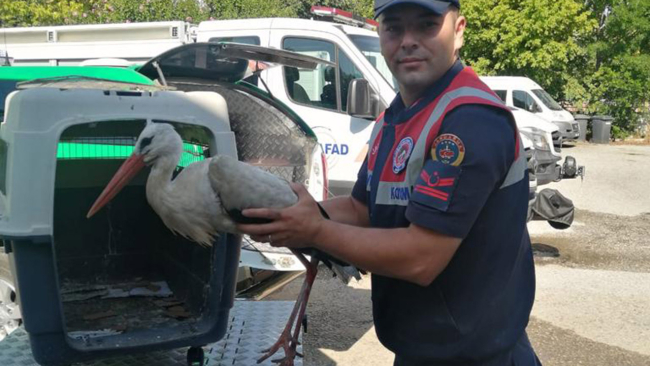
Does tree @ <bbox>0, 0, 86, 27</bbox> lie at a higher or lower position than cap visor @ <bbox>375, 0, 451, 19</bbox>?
lower

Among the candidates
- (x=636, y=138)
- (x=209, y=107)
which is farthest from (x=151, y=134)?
(x=636, y=138)

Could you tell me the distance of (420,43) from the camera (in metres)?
2.08

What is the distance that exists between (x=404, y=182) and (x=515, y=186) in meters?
0.35

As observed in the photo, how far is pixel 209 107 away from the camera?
110 inches

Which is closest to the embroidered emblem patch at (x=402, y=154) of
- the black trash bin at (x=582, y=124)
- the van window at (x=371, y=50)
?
the van window at (x=371, y=50)

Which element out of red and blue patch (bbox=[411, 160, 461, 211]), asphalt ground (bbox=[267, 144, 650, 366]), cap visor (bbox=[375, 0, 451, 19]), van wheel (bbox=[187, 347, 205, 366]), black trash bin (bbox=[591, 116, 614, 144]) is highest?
cap visor (bbox=[375, 0, 451, 19])

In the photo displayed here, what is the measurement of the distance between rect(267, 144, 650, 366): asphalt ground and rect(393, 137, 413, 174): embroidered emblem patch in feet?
11.0

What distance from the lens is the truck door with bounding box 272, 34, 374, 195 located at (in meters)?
7.31

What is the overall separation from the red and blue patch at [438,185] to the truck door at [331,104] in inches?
A: 209

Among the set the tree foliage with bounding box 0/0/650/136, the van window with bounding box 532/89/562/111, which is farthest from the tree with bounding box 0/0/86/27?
the van window with bounding box 532/89/562/111

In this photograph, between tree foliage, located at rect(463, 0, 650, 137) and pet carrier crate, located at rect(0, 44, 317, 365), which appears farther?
tree foliage, located at rect(463, 0, 650, 137)

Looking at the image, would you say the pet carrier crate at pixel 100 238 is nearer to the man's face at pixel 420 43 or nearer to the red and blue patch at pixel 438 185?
the man's face at pixel 420 43

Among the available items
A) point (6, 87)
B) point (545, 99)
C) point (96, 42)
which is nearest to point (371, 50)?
point (96, 42)

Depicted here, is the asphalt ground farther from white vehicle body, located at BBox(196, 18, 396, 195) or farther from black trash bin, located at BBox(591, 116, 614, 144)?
black trash bin, located at BBox(591, 116, 614, 144)
